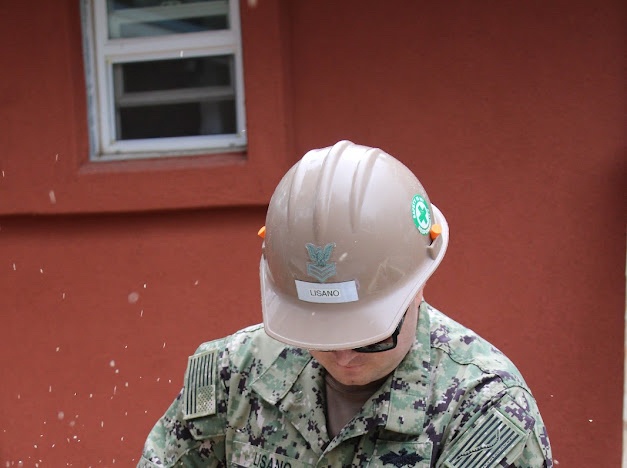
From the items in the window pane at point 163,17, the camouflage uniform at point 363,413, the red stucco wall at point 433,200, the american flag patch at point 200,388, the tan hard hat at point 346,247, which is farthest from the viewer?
the window pane at point 163,17

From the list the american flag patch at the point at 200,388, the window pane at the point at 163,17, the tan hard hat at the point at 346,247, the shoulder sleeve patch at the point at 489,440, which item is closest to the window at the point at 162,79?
the window pane at the point at 163,17

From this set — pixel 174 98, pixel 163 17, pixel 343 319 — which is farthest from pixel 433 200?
pixel 343 319

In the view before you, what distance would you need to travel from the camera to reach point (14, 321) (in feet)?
11.9

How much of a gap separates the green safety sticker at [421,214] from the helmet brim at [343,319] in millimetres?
52

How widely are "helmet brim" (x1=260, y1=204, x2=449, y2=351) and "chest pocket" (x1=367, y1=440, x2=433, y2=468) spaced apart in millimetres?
277

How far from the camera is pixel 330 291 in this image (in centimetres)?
157

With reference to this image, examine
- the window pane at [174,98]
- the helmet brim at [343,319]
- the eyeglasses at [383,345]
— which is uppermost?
the window pane at [174,98]

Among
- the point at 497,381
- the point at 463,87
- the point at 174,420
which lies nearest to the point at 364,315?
the point at 497,381

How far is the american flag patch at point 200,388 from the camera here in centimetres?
190

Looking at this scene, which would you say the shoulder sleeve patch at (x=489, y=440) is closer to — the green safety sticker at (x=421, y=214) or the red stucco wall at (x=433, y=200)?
the green safety sticker at (x=421, y=214)

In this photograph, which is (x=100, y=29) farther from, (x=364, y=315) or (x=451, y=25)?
(x=364, y=315)

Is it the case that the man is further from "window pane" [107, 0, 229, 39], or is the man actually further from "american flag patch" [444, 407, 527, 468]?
"window pane" [107, 0, 229, 39]

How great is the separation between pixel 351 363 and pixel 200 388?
1.41 feet

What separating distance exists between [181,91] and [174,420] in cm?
198
